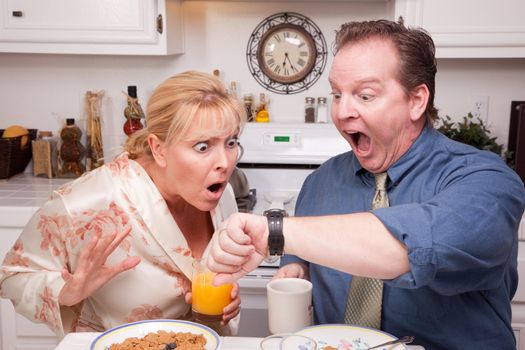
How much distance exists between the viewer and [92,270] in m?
1.37

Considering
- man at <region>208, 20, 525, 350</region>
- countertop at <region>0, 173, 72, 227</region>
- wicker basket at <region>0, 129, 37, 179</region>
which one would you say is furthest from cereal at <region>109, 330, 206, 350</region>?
wicker basket at <region>0, 129, 37, 179</region>

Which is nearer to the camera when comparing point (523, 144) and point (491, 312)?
point (491, 312)

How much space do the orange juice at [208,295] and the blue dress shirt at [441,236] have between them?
0.75 feet

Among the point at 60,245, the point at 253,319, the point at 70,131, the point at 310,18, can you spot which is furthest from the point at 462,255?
the point at 70,131

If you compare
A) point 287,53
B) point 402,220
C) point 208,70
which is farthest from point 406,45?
point 208,70

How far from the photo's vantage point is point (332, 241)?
104 centimetres

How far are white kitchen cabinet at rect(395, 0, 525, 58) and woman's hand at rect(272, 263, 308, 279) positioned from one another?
52.0 inches

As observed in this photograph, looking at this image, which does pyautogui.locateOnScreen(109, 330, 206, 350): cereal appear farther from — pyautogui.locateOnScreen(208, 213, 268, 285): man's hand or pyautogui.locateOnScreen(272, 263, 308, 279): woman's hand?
pyautogui.locateOnScreen(272, 263, 308, 279): woman's hand

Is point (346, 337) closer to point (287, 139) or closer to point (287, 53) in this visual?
point (287, 139)

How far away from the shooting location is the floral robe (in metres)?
1.51

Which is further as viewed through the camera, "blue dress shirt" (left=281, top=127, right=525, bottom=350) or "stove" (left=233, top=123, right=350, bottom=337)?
"stove" (left=233, top=123, right=350, bottom=337)

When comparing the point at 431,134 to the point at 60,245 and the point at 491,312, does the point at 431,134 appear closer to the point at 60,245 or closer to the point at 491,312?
the point at 491,312

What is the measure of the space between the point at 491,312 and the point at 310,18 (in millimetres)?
1825

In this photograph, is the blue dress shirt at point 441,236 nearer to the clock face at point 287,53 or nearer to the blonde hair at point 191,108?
the blonde hair at point 191,108
